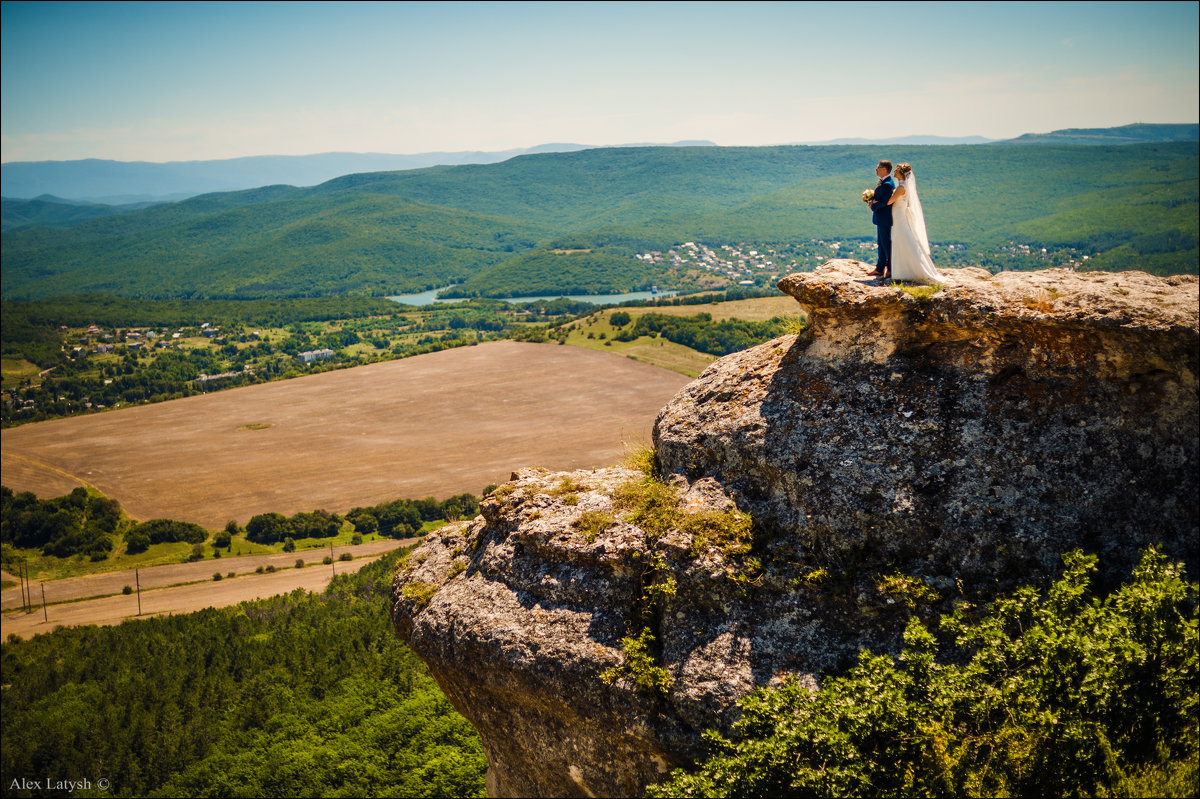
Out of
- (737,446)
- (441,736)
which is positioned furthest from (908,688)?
(441,736)

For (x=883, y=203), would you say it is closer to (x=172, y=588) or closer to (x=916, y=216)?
(x=916, y=216)

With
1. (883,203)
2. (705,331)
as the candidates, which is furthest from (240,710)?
(705,331)

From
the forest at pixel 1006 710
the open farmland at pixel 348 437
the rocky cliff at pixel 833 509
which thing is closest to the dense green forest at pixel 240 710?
the open farmland at pixel 348 437

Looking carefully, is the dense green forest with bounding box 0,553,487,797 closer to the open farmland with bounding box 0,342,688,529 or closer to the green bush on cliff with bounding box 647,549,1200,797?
the open farmland with bounding box 0,342,688,529

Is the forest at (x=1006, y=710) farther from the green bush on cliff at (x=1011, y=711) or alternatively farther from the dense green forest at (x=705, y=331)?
the dense green forest at (x=705, y=331)

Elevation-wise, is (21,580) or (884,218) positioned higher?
(884,218)

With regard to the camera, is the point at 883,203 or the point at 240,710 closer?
the point at 883,203
